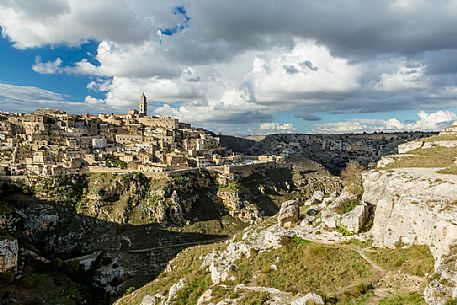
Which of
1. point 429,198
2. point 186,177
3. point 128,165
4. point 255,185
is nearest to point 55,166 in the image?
point 128,165

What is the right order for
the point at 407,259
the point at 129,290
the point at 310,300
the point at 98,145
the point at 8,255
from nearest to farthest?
1. the point at 310,300
2. the point at 407,259
3. the point at 8,255
4. the point at 129,290
5. the point at 98,145

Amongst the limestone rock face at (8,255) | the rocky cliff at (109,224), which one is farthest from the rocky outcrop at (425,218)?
the limestone rock face at (8,255)

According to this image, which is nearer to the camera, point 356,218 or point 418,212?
point 418,212

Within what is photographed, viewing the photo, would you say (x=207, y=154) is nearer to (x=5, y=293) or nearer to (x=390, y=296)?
(x=5, y=293)

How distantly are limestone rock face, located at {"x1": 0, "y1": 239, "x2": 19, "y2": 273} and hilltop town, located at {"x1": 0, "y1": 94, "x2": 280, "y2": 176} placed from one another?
21722 mm

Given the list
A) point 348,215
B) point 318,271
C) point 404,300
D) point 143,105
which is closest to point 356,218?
point 348,215

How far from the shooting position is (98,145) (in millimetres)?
79750

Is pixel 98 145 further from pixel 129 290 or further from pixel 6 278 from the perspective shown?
pixel 129 290

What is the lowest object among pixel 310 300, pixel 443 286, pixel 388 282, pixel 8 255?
pixel 8 255

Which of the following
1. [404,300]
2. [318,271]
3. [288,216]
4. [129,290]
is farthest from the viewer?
[129,290]

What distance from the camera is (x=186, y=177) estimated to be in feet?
208

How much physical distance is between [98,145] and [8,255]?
146 feet

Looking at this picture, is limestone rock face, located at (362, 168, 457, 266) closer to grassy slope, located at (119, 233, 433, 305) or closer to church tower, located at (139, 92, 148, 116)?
grassy slope, located at (119, 233, 433, 305)

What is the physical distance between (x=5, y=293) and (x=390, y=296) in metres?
37.2
